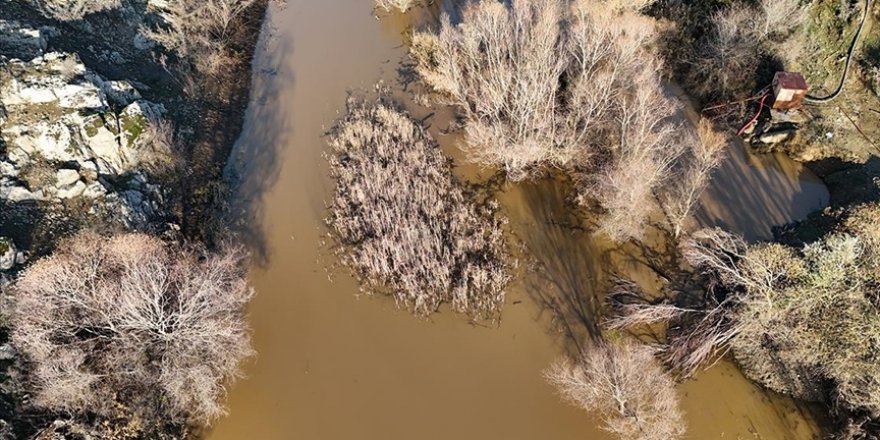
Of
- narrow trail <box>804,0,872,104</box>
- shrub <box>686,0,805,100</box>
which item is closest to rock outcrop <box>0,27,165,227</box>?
shrub <box>686,0,805,100</box>

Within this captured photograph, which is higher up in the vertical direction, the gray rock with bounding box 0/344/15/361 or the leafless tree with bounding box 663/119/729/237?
the leafless tree with bounding box 663/119/729/237

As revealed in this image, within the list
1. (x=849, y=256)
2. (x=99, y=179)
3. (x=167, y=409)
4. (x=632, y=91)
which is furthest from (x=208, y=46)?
(x=849, y=256)

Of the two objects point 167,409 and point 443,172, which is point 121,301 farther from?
point 443,172

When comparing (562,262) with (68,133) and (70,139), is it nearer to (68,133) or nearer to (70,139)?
(70,139)

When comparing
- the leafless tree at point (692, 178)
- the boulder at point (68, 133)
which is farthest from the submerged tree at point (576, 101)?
the boulder at point (68, 133)

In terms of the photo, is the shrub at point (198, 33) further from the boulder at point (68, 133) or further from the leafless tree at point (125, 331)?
the leafless tree at point (125, 331)

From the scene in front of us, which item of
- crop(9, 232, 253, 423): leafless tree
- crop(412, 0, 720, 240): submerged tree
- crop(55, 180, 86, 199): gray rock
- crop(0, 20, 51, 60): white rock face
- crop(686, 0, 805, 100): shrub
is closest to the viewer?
crop(9, 232, 253, 423): leafless tree

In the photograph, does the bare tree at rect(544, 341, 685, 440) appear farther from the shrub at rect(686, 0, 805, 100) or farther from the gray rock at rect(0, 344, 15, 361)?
the gray rock at rect(0, 344, 15, 361)

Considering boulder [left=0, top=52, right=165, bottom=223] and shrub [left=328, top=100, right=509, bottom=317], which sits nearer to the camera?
boulder [left=0, top=52, right=165, bottom=223]
